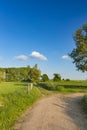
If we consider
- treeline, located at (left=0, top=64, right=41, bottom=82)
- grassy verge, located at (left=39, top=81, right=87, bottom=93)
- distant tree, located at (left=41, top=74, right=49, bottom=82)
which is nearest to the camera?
grassy verge, located at (left=39, top=81, right=87, bottom=93)

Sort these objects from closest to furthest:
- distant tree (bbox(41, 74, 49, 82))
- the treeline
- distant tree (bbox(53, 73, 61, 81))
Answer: distant tree (bbox(53, 73, 61, 81)) → the treeline → distant tree (bbox(41, 74, 49, 82))

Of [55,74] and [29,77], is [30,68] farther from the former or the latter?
[55,74]

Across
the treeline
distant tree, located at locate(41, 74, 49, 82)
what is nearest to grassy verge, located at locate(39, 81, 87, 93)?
the treeline

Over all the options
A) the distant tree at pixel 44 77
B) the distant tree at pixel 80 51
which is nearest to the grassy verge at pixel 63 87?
the distant tree at pixel 80 51

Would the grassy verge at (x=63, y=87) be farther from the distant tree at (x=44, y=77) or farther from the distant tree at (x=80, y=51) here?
the distant tree at (x=44, y=77)

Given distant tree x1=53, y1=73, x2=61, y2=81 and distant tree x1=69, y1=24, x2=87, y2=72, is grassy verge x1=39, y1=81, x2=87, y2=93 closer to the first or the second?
distant tree x1=69, y1=24, x2=87, y2=72

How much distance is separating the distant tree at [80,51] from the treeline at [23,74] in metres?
34.2

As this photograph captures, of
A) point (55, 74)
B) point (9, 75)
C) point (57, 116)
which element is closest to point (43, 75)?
point (55, 74)

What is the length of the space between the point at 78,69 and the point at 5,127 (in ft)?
108

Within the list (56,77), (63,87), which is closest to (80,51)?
(63,87)

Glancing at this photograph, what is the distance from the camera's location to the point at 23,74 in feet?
263

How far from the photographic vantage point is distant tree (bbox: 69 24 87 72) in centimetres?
4109

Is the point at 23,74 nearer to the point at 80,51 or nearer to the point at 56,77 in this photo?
the point at 56,77

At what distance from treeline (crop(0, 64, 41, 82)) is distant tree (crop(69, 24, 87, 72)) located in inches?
1346
